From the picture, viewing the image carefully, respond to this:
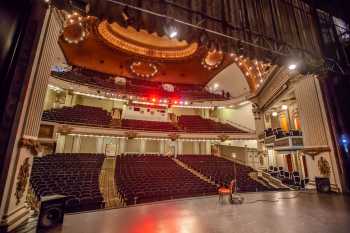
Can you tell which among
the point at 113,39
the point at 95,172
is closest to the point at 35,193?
the point at 95,172

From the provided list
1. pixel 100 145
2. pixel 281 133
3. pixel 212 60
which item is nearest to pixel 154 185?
pixel 281 133

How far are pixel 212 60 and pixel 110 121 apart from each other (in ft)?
38.5

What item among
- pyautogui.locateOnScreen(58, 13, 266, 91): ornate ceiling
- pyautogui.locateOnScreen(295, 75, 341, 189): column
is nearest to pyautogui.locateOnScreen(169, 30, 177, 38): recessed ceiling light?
pyautogui.locateOnScreen(295, 75, 341, 189): column

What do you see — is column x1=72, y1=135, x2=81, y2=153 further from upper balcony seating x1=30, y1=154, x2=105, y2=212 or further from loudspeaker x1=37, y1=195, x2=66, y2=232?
loudspeaker x1=37, y1=195, x2=66, y2=232

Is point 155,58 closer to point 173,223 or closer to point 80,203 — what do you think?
point 80,203

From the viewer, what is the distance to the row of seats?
47.4 feet

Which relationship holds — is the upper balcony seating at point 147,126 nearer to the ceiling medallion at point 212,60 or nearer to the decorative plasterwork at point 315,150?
the ceiling medallion at point 212,60

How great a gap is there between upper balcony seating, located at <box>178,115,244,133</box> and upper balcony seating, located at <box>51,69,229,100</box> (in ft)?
8.52

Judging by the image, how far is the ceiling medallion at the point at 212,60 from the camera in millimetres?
17314

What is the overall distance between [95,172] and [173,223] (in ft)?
23.9

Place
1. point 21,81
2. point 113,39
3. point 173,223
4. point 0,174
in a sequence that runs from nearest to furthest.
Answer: point 0,174, point 21,81, point 173,223, point 113,39

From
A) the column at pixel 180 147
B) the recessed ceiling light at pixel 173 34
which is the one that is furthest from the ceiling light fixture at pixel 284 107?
the recessed ceiling light at pixel 173 34

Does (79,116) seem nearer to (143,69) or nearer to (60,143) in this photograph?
(60,143)

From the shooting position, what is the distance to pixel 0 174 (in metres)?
2.39
